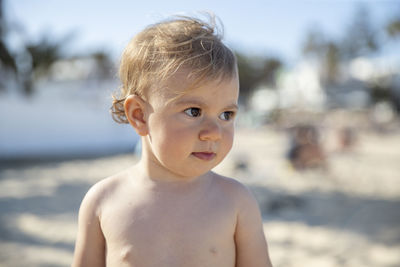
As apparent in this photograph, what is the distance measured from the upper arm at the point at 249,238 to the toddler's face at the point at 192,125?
0.25 metres

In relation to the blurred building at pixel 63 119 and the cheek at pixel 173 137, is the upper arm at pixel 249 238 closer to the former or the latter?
the cheek at pixel 173 137

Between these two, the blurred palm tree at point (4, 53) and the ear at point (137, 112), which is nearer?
the ear at point (137, 112)

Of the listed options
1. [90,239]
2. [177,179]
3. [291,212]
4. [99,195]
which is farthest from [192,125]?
[291,212]

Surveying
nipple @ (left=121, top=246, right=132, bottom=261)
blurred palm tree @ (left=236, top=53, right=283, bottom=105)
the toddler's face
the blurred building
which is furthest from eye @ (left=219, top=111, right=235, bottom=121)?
blurred palm tree @ (left=236, top=53, right=283, bottom=105)

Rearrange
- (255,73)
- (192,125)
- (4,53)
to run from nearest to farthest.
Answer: (192,125) < (4,53) < (255,73)

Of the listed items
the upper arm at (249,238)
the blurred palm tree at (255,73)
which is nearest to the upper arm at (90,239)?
the upper arm at (249,238)

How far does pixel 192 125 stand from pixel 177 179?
266 mm

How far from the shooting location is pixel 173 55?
3.91 ft

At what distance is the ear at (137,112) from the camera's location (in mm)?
1272

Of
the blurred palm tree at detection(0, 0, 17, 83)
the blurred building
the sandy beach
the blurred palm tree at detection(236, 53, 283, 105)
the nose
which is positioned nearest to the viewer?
the nose

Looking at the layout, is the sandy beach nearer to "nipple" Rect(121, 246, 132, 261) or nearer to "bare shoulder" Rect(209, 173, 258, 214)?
"bare shoulder" Rect(209, 173, 258, 214)

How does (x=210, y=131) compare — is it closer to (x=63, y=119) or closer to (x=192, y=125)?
(x=192, y=125)

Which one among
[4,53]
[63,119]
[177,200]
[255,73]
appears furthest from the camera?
[255,73]

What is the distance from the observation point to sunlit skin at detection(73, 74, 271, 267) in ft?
3.84
